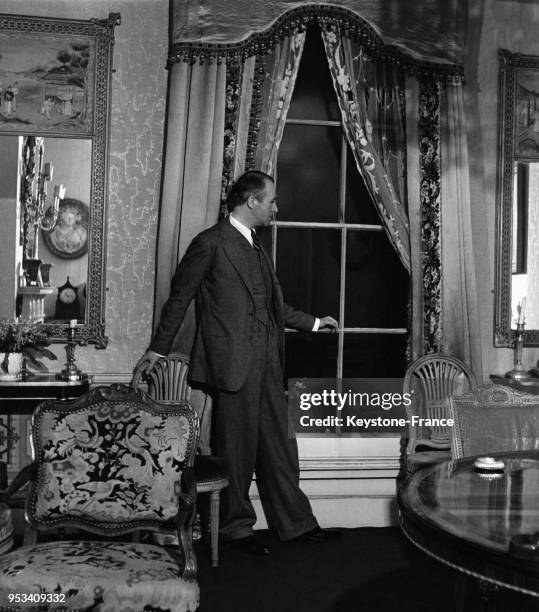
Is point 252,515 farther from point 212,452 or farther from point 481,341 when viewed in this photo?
point 481,341

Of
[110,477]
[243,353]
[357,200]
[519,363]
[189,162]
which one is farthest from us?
[357,200]

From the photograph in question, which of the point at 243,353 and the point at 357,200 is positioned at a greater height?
the point at 357,200

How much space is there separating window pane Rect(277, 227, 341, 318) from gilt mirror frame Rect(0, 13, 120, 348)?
1042 millimetres

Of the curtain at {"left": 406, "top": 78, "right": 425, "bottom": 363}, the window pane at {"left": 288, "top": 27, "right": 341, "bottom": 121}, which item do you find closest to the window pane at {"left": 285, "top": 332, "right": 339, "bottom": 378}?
the curtain at {"left": 406, "top": 78, "right": 425, "bottom": 363}

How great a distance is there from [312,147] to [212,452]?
1.89 meters

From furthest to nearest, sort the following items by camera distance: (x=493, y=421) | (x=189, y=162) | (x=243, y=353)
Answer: (x=189, y=162), (x=243, y=353), (x=493, y=421)

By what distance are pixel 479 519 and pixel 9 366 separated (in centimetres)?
272

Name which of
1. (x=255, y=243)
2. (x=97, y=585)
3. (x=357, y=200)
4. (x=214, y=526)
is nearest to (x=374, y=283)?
(x=357, y=200)

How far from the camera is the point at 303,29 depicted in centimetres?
461

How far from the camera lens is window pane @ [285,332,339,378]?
16.3ft

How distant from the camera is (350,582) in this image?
3.58 metres

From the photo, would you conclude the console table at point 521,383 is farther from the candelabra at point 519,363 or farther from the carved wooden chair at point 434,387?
the carved wooden chair at point 434,387

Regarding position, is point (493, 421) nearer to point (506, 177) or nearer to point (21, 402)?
point (506, 177)

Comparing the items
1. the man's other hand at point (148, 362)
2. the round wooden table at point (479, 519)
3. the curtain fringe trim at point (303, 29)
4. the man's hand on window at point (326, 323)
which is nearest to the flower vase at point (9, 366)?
the man's other hand at point (148, 362)
